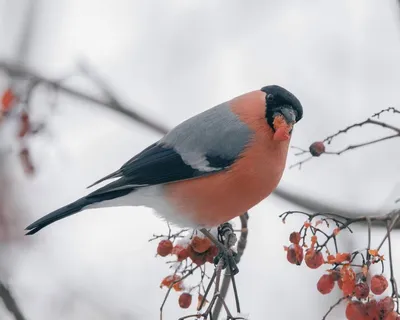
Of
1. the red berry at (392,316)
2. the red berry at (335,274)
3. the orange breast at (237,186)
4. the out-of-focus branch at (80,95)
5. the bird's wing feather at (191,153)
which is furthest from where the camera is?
the out-of-focus branch at (80,95)

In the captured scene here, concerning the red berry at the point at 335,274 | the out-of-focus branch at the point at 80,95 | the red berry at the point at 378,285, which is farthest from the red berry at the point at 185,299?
the out-of-focus branch at the point at 80,95

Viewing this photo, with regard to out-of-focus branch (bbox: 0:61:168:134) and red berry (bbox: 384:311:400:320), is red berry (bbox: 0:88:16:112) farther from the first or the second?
red berry (bbox: 384:311:400:320)

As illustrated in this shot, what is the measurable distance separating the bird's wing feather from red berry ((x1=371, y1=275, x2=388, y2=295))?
3.09ft

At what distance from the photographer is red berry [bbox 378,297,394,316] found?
6.50 feet

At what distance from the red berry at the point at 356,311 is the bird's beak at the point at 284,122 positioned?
933 millimetres

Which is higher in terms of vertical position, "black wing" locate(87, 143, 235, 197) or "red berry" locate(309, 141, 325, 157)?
"red berry" locate(309, 141, 325, 157)

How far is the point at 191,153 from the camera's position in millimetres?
2951

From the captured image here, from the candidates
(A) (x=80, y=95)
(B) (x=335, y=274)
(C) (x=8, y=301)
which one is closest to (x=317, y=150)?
(B) (x=335, y=274)

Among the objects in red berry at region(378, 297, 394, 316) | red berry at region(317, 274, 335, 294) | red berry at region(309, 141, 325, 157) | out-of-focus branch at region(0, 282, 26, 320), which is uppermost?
red berry at region(309, 141, 325, 157)

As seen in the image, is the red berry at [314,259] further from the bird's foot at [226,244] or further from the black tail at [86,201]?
the black tail at [86,201]

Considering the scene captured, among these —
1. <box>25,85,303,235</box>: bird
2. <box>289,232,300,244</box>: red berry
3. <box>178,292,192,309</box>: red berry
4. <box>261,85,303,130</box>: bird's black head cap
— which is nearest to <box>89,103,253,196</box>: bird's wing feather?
<box>25,85,303,235</box>: bird

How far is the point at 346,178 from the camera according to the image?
199 inches

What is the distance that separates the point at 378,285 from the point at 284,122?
3.08 feet

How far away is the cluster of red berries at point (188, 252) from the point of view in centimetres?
251
